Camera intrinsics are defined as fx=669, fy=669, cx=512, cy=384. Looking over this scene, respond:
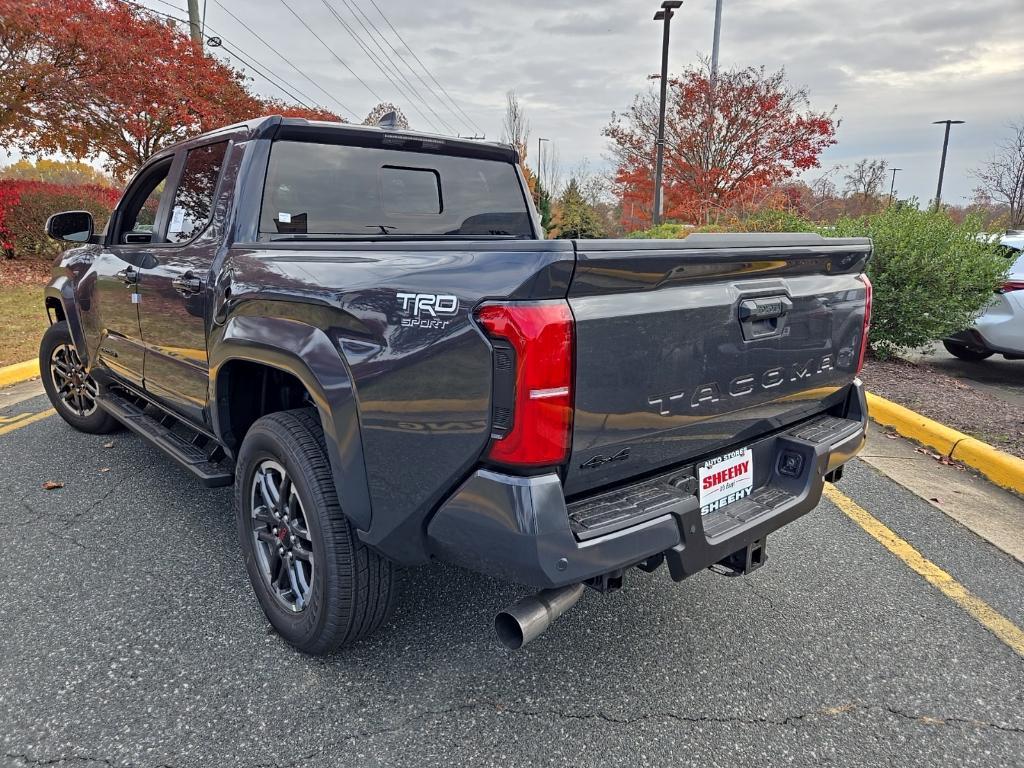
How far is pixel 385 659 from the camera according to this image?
7.98ft

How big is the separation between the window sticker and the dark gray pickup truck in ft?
0.07

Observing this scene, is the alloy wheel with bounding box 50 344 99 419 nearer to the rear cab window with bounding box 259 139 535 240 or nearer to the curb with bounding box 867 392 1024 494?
the rear cab window with bounding box 259 139 535 240

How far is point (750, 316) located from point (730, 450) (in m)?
0.49

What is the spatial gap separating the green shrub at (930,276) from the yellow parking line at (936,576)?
3575 millimetres

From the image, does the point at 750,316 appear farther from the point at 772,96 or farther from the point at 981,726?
the point at 772,96

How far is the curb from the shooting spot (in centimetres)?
413

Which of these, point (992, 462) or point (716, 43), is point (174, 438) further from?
point (716, 43)

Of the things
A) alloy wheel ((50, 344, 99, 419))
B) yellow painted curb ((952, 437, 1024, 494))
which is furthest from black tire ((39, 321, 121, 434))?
yellow painted curb ((952, 437, 1024, 494))

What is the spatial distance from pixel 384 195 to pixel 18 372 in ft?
17.3

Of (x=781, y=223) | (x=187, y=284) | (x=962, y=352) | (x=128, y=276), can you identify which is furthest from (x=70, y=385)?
(x=962, y=352)

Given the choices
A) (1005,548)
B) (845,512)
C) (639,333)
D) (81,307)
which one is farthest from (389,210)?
(1005,548)

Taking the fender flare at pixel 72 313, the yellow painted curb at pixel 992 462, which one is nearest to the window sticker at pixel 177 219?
the fender flare at pixel 72 313

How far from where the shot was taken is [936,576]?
3.10 meters

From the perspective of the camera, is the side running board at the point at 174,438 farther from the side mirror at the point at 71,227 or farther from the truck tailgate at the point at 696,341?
the truck tailgate at the point at 696,341
